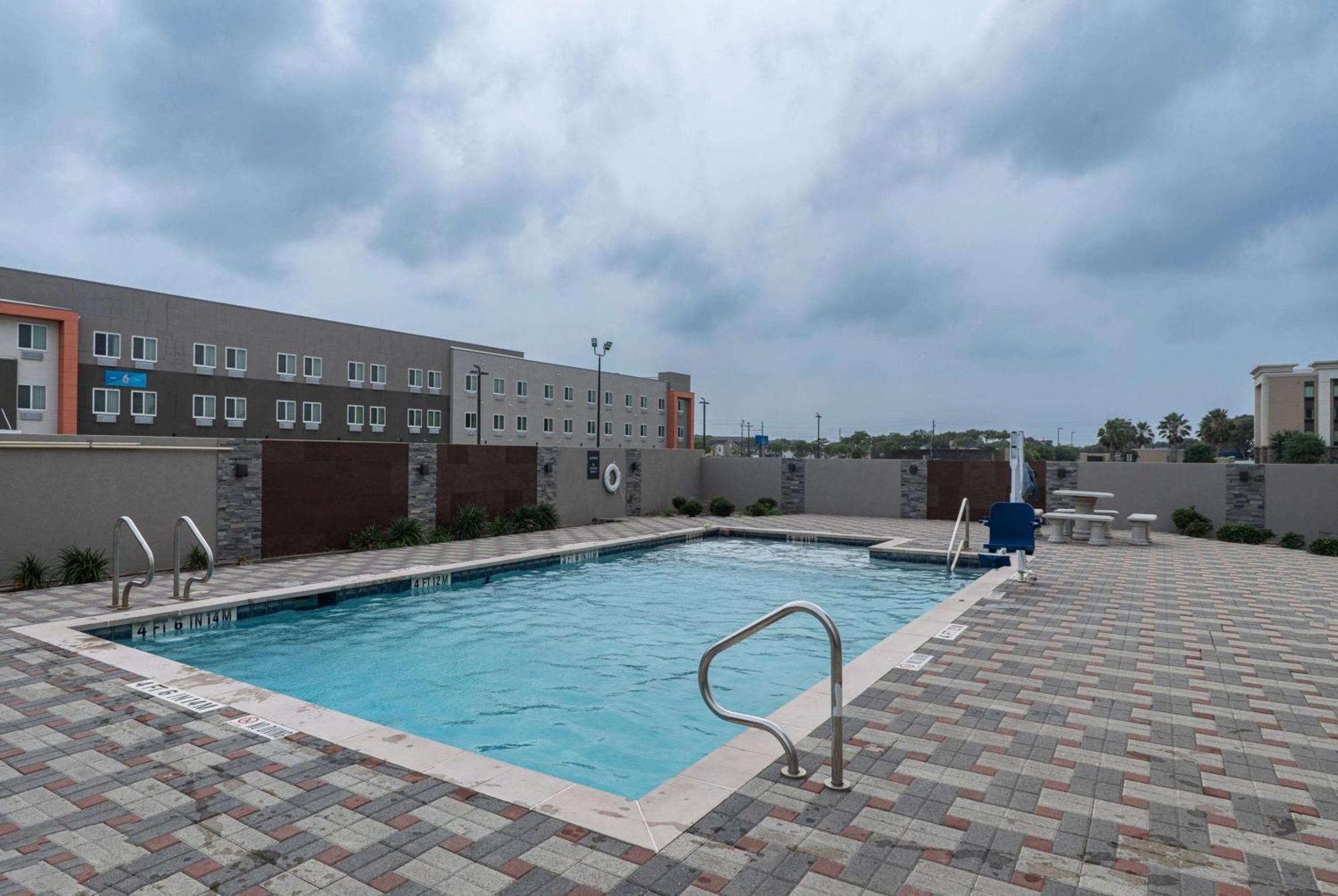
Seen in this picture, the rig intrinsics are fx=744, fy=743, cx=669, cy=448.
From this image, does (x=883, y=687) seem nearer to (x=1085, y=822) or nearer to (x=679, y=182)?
(x=1085, y=822)

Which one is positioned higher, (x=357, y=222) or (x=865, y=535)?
(x=357, y=222)

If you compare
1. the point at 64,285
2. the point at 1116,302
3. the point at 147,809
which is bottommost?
the point at 147,809

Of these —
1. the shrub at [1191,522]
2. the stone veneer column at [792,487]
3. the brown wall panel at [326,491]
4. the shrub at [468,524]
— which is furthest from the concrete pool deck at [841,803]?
the stone veneer column at [792,487]

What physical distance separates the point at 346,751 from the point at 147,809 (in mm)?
968

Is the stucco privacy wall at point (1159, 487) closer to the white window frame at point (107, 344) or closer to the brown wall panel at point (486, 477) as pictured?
the brown wall panel at point (486, 477)

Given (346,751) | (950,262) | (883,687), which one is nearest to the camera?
(346,751)

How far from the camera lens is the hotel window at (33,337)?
33.2m

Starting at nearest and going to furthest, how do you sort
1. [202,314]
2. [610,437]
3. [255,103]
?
1. [255,103]
2. [202,314]
3. [610,437]

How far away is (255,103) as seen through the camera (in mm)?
14828

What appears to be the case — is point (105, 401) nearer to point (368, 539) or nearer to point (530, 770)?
point (368, 539)

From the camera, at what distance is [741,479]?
23594 mm

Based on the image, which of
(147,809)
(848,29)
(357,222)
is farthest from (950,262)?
(147,809)

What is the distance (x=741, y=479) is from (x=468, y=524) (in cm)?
1021

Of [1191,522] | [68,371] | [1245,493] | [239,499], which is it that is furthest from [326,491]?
[68,371]
